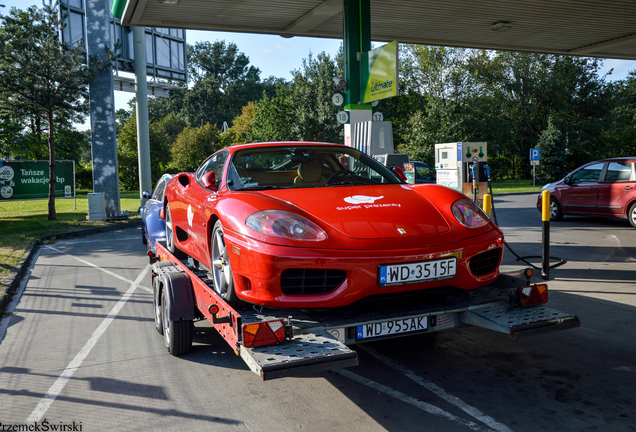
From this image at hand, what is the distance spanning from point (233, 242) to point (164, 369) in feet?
4.45

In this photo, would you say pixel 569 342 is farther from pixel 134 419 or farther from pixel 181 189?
pixel 181 189

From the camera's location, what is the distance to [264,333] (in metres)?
3.12

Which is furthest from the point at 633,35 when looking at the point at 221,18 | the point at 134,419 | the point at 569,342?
the point at 134,419

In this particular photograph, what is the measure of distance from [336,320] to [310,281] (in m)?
0.30

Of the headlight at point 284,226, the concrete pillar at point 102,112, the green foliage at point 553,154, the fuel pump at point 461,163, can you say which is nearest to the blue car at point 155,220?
the headlight at point 284,226

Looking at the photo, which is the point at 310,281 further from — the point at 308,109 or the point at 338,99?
the point at 308,109

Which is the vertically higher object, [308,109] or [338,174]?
[308,109]

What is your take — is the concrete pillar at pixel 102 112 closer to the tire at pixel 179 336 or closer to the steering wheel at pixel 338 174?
the tire at pixel 179 336

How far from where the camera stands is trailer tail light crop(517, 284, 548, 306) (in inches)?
152

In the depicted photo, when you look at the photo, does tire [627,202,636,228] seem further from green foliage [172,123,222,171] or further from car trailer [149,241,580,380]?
green foliage [172,123,222,171]

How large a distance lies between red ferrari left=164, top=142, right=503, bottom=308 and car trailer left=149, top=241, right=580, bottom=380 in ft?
0.49

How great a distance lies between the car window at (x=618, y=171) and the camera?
1208cm

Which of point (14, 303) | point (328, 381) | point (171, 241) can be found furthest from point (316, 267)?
point (14, 303)

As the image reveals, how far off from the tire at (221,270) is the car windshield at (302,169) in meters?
0.47
